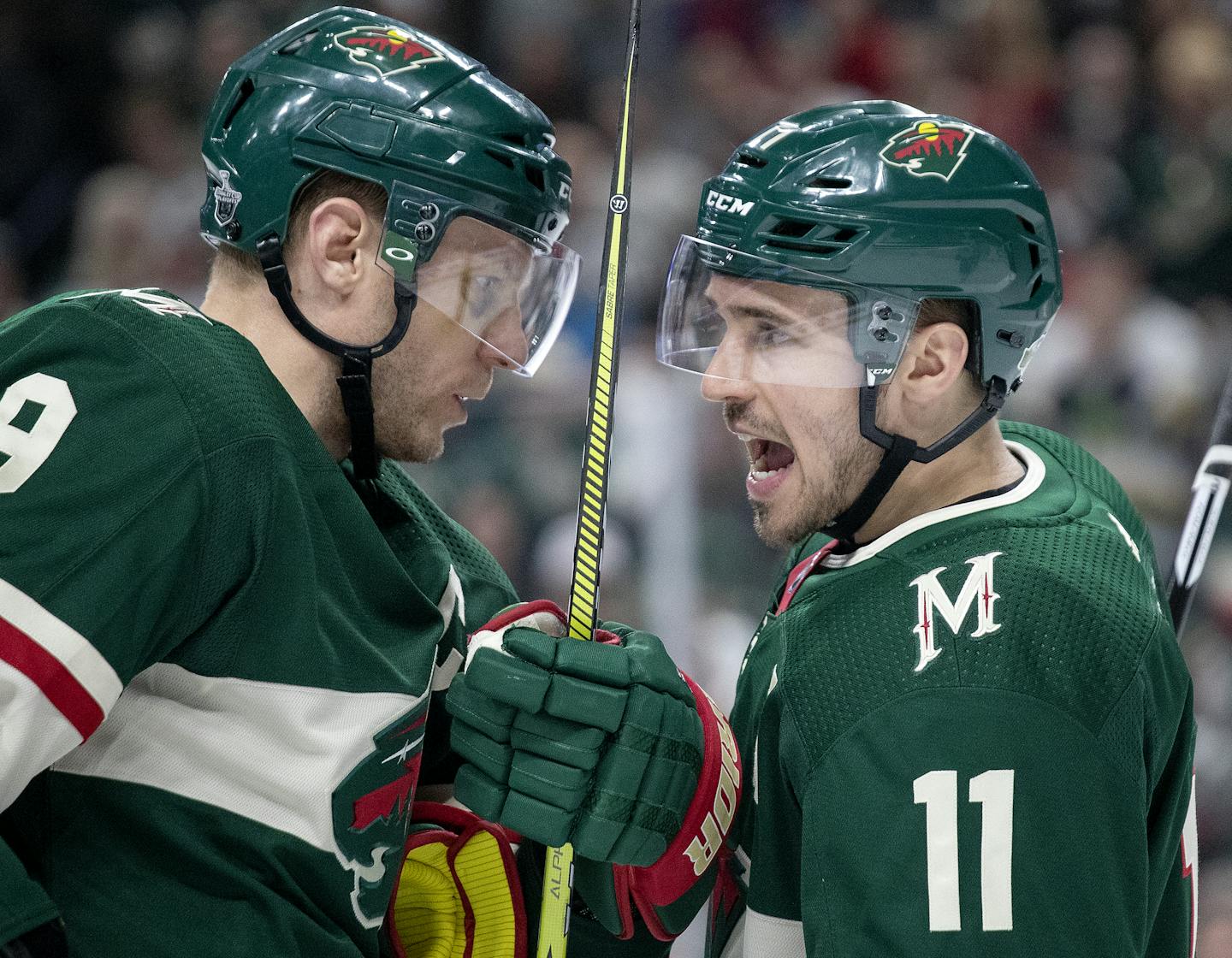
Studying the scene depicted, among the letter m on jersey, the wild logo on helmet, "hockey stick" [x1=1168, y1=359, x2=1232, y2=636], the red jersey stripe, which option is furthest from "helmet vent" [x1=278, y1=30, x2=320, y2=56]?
"hockey stick" [x1=1168, y1=359, x2=1232, y2=636]

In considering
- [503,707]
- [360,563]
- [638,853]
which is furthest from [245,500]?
[638,853]

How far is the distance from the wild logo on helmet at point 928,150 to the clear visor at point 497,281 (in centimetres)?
55

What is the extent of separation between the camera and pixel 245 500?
1671 millimetres

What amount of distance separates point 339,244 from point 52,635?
723 mm

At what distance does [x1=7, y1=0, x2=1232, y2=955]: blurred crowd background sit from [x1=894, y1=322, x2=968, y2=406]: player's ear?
2.16 meters

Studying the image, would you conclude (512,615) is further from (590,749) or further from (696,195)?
(696,195)

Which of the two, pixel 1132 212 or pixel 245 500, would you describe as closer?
pixel 245 500

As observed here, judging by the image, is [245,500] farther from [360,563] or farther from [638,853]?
[638,853]

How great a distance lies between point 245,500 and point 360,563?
0.80 feet

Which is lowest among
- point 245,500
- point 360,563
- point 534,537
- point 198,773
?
point 534,537

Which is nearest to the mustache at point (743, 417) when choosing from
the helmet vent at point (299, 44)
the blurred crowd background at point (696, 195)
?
the helmet vent at point (299, 44)

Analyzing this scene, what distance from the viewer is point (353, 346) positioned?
2000mm

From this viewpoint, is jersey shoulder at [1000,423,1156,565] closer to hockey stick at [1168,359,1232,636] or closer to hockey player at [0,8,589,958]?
hockey stick at [1168,359,1232,636]

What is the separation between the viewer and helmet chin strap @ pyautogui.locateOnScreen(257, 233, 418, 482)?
196cm
